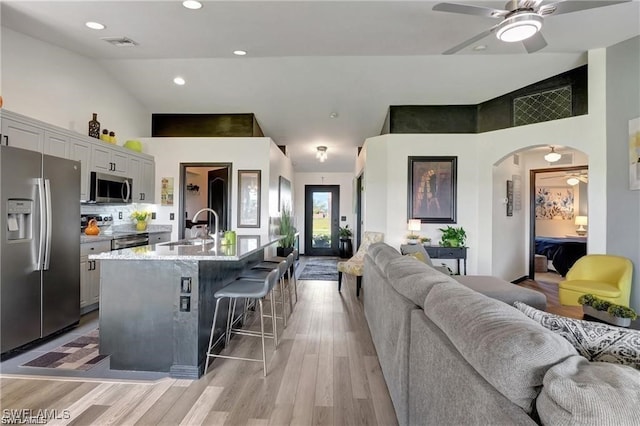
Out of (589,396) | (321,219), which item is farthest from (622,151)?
(321,219)

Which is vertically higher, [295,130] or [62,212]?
[295,130]

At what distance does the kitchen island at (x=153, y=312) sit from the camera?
2422mm

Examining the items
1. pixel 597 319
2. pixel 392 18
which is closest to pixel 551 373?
pixel 597 319

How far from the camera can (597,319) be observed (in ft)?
8.57

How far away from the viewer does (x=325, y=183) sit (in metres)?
9.65

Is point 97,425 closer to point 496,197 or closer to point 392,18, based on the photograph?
point 392,18

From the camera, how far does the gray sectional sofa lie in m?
0.71

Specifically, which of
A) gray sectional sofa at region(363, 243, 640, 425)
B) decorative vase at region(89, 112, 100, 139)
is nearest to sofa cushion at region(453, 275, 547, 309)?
gray sectional sofa at region(363, 243, 640, 425)

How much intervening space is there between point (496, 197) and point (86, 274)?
19.6 feet

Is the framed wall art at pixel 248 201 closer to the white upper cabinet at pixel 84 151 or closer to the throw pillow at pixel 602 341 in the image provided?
the white upper cabinet at pixel 84 151

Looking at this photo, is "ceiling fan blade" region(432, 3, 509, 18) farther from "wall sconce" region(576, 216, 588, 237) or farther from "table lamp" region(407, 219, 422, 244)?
"wall sconce" region(576, 216, 588, 237)

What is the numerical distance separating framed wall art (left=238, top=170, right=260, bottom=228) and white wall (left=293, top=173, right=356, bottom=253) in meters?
3.82

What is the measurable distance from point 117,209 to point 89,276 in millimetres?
1575

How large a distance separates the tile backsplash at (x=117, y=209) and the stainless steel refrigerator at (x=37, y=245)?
1.33 metres
